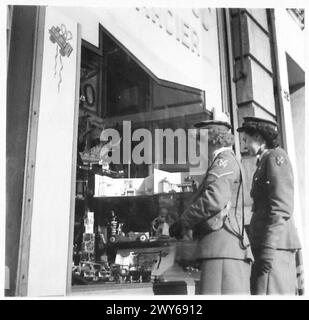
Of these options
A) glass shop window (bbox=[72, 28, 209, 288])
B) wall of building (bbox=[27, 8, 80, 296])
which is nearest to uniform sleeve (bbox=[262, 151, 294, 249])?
glass shop window (bbox=[72, 28, 209, 288])

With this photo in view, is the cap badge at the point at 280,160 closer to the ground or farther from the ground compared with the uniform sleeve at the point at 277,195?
farther from the ground

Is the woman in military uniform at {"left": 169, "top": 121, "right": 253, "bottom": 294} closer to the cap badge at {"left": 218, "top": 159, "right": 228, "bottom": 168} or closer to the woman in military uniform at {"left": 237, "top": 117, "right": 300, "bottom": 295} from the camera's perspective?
the cap badge at {"left": 218, "top": 159, "right": 228, "bottom": 168}

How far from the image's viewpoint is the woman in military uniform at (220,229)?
2992mm

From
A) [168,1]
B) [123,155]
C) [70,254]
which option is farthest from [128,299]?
[168,1]

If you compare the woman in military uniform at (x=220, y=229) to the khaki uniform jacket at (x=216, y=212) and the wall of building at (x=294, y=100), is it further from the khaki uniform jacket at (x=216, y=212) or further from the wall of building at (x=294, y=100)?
the wall of building at (x=294, y=100)

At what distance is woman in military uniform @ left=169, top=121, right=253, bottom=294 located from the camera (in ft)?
9.82

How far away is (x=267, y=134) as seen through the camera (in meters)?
3.50

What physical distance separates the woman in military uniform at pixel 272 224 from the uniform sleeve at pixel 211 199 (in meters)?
0.25

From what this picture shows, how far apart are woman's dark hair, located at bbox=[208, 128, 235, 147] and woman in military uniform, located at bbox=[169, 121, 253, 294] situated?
0.10 meters

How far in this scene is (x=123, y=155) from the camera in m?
3.05

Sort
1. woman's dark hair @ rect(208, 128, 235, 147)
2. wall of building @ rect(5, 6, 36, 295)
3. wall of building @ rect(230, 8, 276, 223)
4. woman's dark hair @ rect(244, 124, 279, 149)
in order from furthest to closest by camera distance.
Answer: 1. wall of building @ rect(230, 8, 276, 223)
2. woman's dark hair @ rect(244, 124, 279, 149)
3. woman's dark hair @ rect(208, 128, 235, 147)
4. wall of building @ rect(5, 6, 36, 295)

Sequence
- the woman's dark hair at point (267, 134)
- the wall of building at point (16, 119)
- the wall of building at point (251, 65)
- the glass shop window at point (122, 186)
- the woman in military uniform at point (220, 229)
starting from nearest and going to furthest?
the wall of building at point (16, 119) → the glass shop window at point (122, 186) → the woman in military uniform at point (220, 229) → the woman's dark hair at point (267, 134) → the wall of building at point (251, 65)

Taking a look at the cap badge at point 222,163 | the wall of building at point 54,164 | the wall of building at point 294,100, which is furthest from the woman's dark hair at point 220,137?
the wall of building at point 54,164

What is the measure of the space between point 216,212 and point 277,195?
20.5 inches
